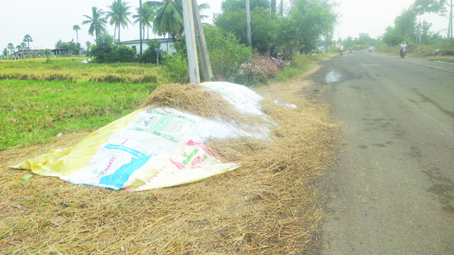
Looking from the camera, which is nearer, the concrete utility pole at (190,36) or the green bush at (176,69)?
the concrete utility pole at (190,36)

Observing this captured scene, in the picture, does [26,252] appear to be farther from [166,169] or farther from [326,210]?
[326,210]

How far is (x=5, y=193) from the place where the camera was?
10.9 ft

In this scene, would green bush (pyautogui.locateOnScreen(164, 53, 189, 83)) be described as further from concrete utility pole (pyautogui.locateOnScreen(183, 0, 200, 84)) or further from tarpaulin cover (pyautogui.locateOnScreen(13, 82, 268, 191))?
tarpaulin cover (pyautogui.locateOnScreen(13, 82, 268, 191))

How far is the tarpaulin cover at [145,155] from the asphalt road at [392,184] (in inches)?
57.8

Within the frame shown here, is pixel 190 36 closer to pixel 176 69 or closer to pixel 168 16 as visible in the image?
pixel 176 69

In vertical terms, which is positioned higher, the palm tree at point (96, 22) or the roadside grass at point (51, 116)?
the palm tree at point (96, 22)

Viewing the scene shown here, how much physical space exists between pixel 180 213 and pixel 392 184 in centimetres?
237

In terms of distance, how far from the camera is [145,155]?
12.0 feet

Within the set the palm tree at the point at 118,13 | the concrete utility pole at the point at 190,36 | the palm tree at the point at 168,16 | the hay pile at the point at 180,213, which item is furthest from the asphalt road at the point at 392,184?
the palm tree at the point at 118,13

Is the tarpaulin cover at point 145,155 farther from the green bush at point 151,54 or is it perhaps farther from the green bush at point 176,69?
the green bush at point 151,54

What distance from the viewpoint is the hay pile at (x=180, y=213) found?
2.34 m

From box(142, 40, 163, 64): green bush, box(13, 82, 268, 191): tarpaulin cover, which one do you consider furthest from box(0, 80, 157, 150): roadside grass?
box(142, 40, 163, 64): green bush

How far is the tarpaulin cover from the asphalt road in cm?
147

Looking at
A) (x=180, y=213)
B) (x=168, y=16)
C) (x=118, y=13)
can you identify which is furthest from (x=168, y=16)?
(x=180, y=213)
